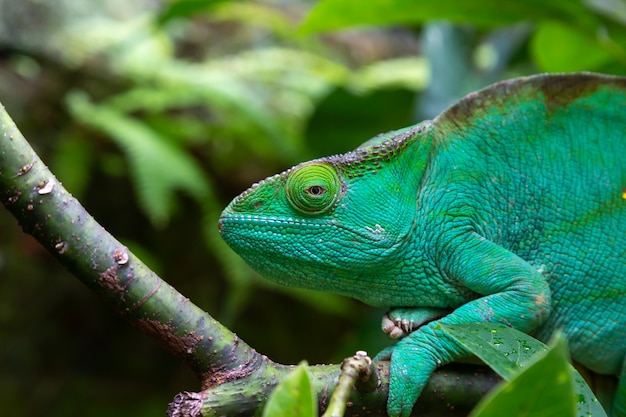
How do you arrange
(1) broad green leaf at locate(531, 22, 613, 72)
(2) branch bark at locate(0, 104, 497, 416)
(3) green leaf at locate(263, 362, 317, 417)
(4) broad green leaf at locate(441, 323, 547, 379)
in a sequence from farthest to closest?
1. (1) broad green leaf at locate(531, 22, 613, 72)
2. (2) branch bark at locate(0, 104, 497, 416)
3. (4) broad green leaf at locate(441, 323, 547, 379)
4. (3) green leaf at locate(263, 362, 317, 417)

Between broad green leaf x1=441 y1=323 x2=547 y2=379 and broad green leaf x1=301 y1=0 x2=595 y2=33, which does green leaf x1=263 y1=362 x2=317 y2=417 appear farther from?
broad green leaf x1=301 y1=0 x2=595 y2=33

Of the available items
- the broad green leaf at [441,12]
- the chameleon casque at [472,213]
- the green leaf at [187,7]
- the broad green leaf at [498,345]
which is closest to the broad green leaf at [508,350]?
the broad green leaf at [498,345]

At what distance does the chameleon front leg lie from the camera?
1.15m

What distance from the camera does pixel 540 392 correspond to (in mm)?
675

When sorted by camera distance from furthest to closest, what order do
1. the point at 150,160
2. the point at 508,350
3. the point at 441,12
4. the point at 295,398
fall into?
the point at 150,160, the point at 441,12, the point at 508,350, the point at 295,398

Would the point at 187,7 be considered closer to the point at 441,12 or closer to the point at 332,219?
the point at 441,12

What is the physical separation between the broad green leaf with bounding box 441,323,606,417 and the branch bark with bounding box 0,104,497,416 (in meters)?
0.21

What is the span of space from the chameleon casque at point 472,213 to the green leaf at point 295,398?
67 cm

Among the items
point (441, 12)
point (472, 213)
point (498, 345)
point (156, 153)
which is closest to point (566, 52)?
point (441, 12)

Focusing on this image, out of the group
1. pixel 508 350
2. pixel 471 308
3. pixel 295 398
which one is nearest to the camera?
pixel 295 398

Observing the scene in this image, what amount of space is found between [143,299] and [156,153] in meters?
2.18

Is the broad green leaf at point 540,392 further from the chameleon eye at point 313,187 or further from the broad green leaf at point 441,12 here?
the broad green leaf at point 441,12

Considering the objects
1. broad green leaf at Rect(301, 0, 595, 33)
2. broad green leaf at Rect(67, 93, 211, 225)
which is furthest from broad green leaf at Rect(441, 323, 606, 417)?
broad green leaf at Rect(67, 93, 211, 225)

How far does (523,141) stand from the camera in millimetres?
1387
